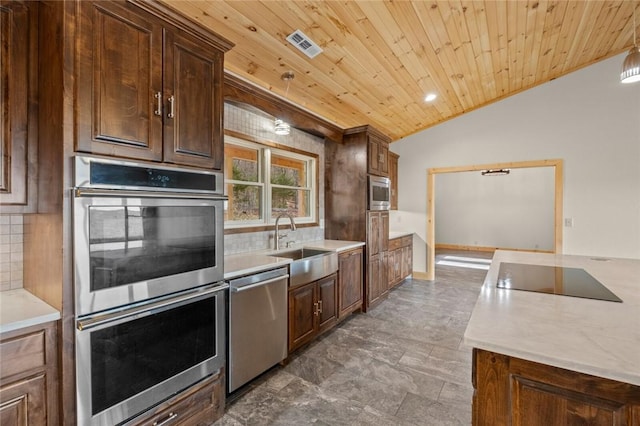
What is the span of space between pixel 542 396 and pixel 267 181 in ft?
9.24

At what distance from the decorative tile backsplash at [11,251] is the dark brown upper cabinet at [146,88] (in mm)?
698

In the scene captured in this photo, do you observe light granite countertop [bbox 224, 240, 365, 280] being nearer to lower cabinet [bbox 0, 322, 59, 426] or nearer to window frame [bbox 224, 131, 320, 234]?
window frame [bbox 224, 131, 320, 234]

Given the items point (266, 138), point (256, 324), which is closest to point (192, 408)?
point (256, 324)

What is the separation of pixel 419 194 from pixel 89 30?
528 centimetres

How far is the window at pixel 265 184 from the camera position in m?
2.93

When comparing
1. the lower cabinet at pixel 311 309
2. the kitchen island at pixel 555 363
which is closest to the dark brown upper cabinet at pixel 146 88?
the lower cabinet at pixel 311 309

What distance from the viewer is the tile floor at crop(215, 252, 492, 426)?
1.95 meters

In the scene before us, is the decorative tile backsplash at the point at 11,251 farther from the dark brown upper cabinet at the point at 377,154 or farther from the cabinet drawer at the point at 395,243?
the cabinet drawer at the point at 395,243

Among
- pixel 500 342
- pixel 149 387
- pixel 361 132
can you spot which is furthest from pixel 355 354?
pixel 361 132

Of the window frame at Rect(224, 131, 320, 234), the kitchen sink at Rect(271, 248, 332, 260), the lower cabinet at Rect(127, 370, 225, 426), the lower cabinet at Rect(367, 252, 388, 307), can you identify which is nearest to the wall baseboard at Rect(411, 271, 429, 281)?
the lower cabinet at Rect(367, 252, 388, 307)

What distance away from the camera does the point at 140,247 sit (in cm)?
148

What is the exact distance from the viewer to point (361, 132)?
3830 mm

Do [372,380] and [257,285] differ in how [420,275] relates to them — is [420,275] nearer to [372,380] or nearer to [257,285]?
[372,380]

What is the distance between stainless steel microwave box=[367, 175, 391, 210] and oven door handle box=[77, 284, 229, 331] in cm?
252
